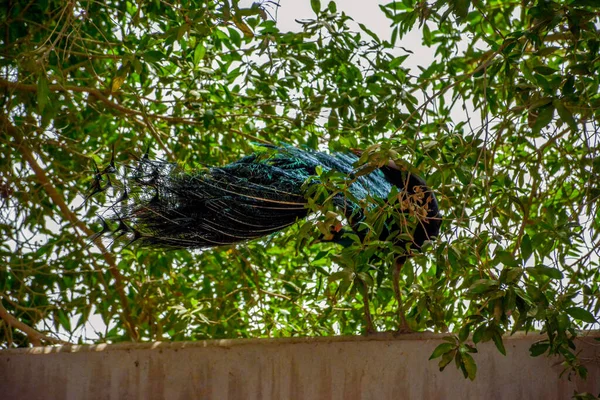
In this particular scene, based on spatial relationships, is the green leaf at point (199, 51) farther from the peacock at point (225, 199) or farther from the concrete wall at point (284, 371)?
the concrete wall at point (284, 371)

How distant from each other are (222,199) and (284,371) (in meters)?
0.69

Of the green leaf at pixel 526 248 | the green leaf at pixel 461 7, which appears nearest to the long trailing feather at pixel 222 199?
the green leaf at pixel 526 248

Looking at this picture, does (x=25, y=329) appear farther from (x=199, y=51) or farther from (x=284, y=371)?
(x=199, y=51)

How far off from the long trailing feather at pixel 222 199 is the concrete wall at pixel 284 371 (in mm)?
437

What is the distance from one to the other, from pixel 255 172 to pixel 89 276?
1.51m

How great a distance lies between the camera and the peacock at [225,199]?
10.4 feet

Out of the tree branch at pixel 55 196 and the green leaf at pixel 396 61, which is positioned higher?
the green leaf at pixel 396 61

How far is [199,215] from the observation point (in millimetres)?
3297

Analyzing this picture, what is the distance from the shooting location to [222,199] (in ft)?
10.8

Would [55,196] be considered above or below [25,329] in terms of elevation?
above

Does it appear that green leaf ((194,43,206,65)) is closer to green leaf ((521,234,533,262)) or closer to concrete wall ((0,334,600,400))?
concrete wall ((0,334,600,400))

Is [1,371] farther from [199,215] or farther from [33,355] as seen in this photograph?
[199,215]

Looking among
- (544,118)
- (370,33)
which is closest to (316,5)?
(370,33)

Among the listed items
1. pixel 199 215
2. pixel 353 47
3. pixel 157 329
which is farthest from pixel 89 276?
pixel 353 47
